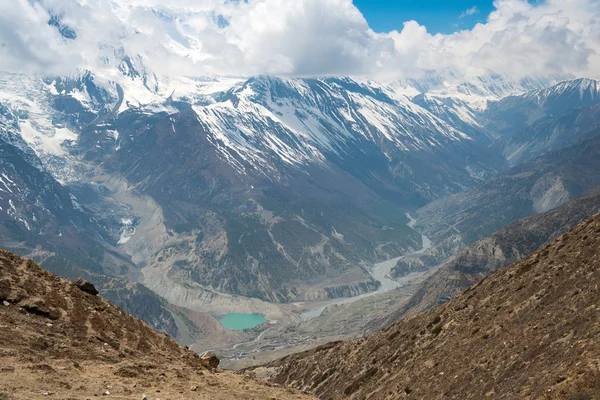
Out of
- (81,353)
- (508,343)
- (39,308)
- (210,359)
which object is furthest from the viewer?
(210,359)

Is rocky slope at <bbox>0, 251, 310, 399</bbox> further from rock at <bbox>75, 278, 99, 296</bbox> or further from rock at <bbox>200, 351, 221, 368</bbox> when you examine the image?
rock at <bbox>75, 278, 99, 296</bbox>

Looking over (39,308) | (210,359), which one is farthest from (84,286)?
(210,359)

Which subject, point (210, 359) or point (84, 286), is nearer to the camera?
point (210, 359)

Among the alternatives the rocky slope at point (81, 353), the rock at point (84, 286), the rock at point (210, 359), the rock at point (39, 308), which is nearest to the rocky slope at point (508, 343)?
the rocky slope at point (81, 353)

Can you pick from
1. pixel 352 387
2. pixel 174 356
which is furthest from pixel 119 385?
pixel 352 387

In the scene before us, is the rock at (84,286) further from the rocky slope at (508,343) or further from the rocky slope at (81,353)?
the rocky slope at (508,343)

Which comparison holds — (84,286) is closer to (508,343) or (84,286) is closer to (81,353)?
(81,353)

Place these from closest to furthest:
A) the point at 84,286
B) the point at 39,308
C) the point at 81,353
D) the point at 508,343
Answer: the point at 81,353 < the point at 508,343 < the point at 39,308 < the point at 84,286
